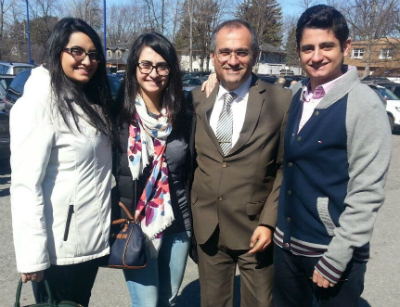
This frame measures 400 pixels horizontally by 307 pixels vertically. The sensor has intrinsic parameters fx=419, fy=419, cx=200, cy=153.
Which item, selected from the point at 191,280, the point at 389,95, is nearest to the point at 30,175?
the point at 191,280

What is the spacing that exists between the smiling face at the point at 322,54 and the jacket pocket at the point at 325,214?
62 centimetres

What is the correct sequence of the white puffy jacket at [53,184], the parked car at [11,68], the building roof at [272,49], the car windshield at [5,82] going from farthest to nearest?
1. the building roof at [272,49]
2. the parked car at [11,68]
3. the car windshield at [5,82]
4. the white puffy jacket at [53,184]

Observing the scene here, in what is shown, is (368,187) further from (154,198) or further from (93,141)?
(93,141)

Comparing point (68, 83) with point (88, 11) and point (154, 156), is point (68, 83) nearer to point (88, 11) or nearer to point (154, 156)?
point (154, 156)

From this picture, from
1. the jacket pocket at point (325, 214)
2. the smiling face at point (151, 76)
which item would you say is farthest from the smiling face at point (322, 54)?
the smiling face at point (151, 76)

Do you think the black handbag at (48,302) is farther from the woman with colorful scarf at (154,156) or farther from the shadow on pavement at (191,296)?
the shadow on pavement at (191,296)

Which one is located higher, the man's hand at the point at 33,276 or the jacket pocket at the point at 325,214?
the jacket pocket at the point at 325,214

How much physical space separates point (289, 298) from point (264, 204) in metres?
0.55

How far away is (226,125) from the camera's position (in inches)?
101

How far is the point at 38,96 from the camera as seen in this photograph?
2123mm

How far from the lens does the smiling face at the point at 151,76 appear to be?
253cm

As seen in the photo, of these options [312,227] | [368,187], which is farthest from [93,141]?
[368,187]

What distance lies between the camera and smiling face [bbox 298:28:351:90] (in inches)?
83.0

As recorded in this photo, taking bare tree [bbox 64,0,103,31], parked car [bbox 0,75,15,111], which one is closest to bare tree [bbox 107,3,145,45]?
bare tree [bbox 64,0,103,31]
